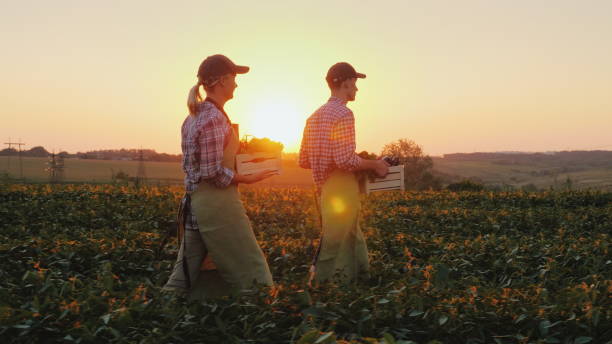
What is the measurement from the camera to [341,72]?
457 centimetres

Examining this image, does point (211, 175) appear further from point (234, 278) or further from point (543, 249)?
point (543, 249)

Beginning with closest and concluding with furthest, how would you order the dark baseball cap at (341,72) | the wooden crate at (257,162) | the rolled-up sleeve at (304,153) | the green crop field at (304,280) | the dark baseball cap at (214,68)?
the green crop field at (304,280)
the dark baseball cap at (214,68)
the wooden crate at (257,162)
the dark baseball cap at (341,72)
the rolled-up sleeve at (304,153)

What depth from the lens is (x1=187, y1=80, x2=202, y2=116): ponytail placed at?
12.3 ft

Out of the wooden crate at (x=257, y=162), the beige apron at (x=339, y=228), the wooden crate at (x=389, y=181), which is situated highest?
the wooden crate at (x=257, y=162)

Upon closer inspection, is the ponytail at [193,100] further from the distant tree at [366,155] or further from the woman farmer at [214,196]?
the distant tree at [366,155]

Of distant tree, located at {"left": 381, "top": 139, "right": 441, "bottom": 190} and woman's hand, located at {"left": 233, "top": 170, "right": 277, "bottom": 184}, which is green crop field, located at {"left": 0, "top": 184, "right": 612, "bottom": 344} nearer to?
woman's hand, located at {"left": 233, "top": 170, "right": 277, "bottom": 184}

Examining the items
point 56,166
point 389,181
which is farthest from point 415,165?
point 389,181

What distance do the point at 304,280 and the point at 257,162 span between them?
983mm

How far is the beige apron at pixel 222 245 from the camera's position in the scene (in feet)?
12.4

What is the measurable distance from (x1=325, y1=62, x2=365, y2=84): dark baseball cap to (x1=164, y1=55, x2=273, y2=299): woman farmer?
93 cm

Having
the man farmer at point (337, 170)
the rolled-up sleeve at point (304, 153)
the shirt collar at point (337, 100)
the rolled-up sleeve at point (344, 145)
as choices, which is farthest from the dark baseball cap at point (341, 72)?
the rolled-up sleeve at point (304, 153)

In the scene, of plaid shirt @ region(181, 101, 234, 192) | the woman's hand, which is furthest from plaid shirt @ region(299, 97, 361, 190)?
plaid shirt @ region(181, 101, 234, 192)

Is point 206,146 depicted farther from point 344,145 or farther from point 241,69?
point 344,145

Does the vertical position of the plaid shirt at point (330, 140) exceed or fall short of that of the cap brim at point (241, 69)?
it falls short
